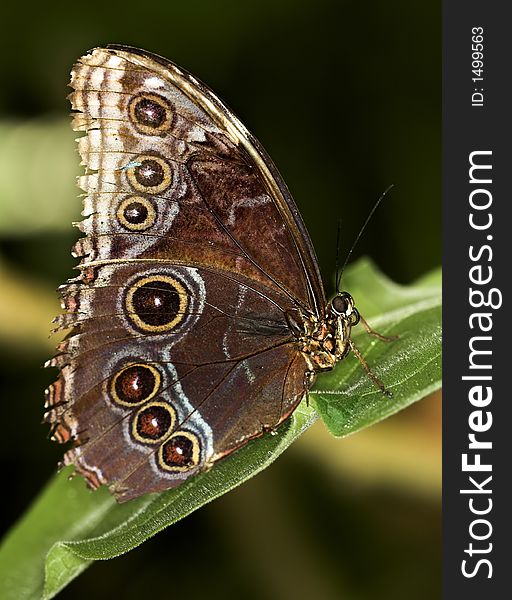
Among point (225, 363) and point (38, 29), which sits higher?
point (38, 29)

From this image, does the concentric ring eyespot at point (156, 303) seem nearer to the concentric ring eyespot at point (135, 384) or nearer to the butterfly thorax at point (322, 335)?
the concentric ring eyespot at point (135, 384)

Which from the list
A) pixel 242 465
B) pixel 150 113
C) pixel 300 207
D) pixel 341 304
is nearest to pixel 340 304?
pixel 341 304

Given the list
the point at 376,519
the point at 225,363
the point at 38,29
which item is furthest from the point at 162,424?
the point at 38,29

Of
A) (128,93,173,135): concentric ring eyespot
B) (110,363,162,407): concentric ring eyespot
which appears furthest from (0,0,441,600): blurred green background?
(128,93,173,135): concentric ring eyespot

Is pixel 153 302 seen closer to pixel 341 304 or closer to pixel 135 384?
pixel 135 384

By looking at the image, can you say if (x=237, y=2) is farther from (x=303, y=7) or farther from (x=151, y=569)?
(x=151, y=569)

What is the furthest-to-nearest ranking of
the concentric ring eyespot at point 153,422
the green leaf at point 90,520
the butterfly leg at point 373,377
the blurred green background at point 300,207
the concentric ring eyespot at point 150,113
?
the blurred green background at point 300,207 → the concentric ring eyespot at point 153,422 → the concentric ring eyespot at point 150,113 → the butterfly leg at point 373,377 → the green leaf at point 90,520

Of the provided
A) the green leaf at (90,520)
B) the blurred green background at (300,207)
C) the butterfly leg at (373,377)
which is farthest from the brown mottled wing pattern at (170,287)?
the blurred green background at (300,207)
